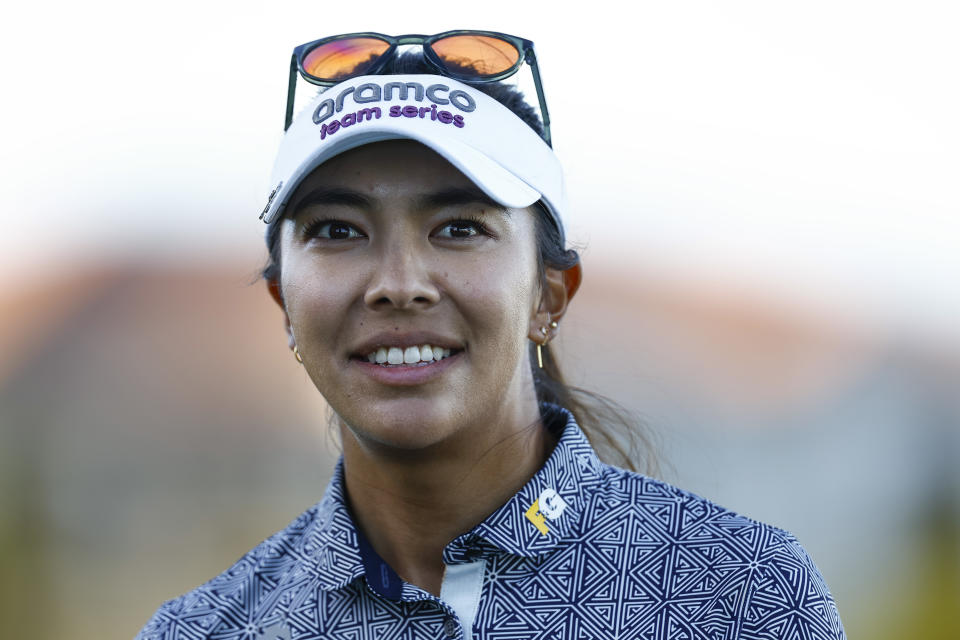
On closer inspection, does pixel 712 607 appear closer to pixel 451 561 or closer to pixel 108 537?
pixel 451 561

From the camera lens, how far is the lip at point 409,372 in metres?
2.26

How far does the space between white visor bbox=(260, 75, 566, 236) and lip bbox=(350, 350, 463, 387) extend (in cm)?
36

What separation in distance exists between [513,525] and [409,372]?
378 millimetres

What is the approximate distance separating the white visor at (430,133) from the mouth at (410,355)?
0.33 m

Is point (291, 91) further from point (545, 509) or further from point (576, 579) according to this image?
point (576, 579)

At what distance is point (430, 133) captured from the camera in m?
2.32

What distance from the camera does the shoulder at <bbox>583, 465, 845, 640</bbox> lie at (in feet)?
7.00

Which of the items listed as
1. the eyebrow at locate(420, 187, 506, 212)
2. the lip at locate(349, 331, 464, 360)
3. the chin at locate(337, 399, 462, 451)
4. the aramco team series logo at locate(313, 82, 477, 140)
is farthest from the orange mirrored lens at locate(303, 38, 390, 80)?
the chin at locate(337, 399, 462, 451)

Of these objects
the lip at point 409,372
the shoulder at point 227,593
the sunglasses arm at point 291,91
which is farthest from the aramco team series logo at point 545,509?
the sunglasses arm at point 291,91

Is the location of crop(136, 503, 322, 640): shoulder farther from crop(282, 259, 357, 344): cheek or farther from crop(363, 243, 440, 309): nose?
crop(363, 243, 440, 309): nose

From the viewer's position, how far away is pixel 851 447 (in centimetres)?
1000

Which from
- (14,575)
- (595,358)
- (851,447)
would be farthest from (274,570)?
(851,447)

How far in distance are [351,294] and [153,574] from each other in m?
6.85

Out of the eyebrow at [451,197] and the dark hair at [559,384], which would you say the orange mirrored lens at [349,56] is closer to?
the dark hair at [559,384]
